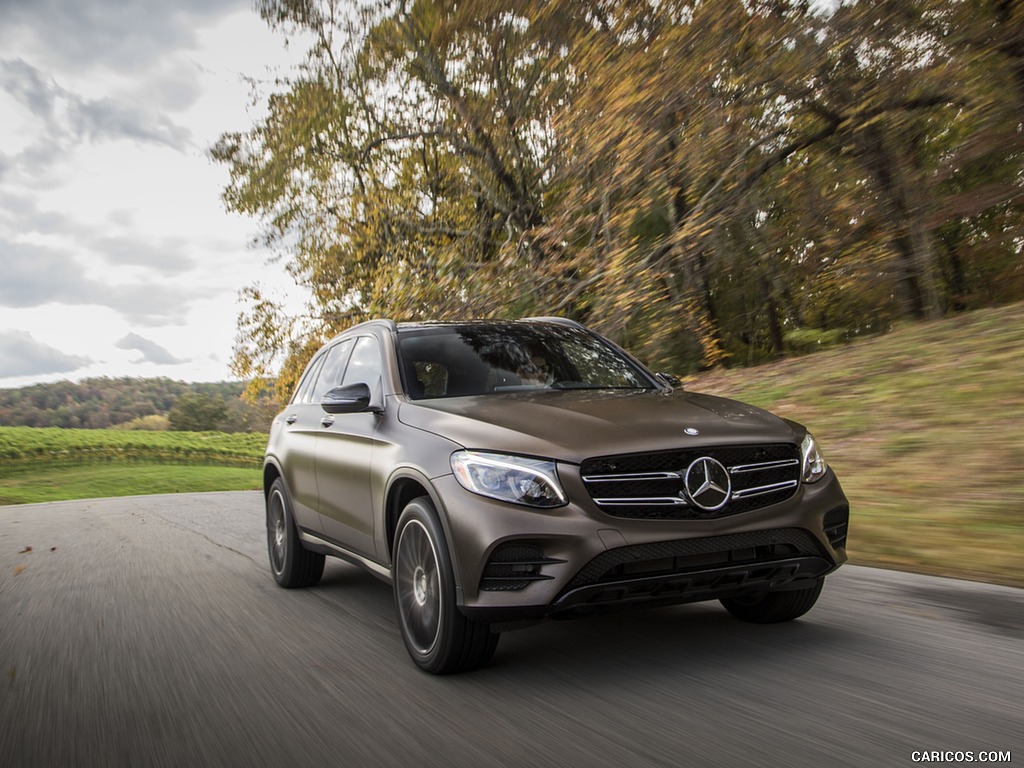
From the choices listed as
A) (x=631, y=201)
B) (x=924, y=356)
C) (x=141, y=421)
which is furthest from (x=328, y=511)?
(x=141, y=421)

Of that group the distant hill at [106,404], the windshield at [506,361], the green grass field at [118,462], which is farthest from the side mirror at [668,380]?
the distant hill at [106,404]

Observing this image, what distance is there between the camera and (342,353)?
670 cm

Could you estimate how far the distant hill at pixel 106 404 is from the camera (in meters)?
56.0

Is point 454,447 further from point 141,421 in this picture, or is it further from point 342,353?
point 141,421

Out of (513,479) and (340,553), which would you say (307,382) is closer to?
(340,553)

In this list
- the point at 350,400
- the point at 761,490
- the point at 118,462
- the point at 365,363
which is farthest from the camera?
the point at 118,462

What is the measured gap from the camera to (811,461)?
4477 millimetres

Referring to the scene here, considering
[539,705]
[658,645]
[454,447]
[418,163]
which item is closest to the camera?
[539,705]

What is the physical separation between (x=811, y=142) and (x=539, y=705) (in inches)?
557

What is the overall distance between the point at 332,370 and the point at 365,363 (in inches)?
33.4

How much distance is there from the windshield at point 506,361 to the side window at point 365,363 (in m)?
0.20

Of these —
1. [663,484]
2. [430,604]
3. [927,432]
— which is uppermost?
[663,484]

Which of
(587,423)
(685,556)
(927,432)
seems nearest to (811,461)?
(685,556)

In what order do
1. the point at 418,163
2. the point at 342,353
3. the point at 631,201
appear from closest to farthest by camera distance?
the point at 342,353 < the point at 631,201 < the point at 418,163
